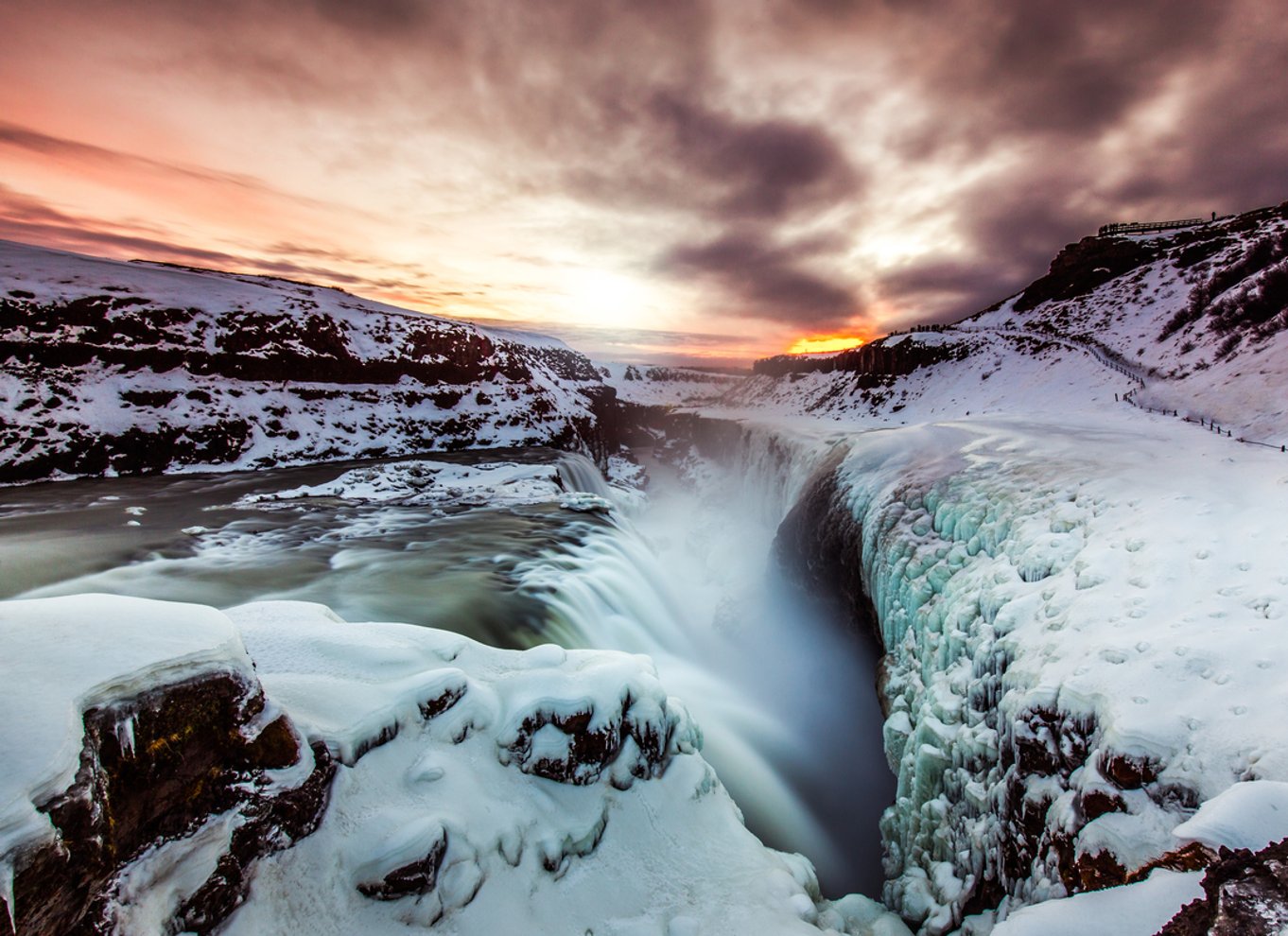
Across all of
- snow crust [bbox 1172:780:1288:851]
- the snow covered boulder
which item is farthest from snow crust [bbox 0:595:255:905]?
snow crust [bbox 1172:780:1288:851]

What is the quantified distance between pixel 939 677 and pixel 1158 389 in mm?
22924

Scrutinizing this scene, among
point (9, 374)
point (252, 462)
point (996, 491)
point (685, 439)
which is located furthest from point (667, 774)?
point (685, 439)

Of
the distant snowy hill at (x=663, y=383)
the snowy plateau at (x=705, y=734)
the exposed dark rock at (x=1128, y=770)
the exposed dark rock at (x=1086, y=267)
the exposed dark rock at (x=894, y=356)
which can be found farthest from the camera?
the distant snowy hill at (x=663, y=383)

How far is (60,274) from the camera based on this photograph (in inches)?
1140

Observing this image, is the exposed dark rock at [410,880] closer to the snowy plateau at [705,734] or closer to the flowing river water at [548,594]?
the snowy plateau at [705,734]

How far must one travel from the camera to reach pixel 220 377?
29609 mm

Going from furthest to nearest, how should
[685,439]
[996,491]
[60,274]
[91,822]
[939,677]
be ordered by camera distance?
[685,439] < [60,274] < [996,491] < [939,677] < [91,822]

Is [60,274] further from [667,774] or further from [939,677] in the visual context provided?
[939,677]

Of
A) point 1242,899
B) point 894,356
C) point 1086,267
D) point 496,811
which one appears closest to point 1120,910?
point 1242,899

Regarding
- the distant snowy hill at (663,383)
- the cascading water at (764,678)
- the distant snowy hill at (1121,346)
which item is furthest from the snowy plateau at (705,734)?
the distant snowy hill at (663,383)

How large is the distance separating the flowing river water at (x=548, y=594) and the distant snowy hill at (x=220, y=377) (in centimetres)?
516

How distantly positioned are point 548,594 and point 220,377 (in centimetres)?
3093

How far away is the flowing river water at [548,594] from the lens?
918 cm

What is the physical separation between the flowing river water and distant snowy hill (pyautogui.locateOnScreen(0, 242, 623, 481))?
516 centimetres
